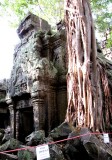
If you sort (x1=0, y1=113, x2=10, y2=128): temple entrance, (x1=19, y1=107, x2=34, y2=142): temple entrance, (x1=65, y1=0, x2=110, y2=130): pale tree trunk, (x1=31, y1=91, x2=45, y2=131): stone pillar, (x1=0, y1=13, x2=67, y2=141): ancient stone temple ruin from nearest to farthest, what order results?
(x1=65, y1=0, x2=110, y2=130): pale tree trunk
(x1=31, y1=91, x2=45, y2=131): stone pillar
(x1=0, y1=13, x2=67, y2=141): ancient stone temple ruin
(x1=19, y1=107, x2=34, y2=142): temple entrance
(x1=0, y1=113, x2=10, y2=128): temple entrance

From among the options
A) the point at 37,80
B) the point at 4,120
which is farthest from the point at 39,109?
the point at 4,120

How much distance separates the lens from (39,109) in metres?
6.43

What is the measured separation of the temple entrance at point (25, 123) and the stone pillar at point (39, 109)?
2.92ft

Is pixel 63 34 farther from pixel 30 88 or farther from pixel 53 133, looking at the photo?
pixel 53 133

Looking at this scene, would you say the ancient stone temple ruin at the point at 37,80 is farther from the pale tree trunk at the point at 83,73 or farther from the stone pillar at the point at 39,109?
the pale tree trunk at the point at 83,73

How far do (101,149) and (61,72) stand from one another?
337cm

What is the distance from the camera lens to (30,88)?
6.72 meters

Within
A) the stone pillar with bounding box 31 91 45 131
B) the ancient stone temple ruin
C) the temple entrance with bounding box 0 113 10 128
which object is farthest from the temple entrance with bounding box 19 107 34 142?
the temple entrance with bounding box 0 113 10 128

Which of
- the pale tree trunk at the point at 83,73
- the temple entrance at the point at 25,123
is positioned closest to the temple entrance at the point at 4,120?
the temple entrance at the point at 25,123

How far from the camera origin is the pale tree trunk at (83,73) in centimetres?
516

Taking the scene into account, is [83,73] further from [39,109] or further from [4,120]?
A: [4,120]

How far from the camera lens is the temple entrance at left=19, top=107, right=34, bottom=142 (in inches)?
291

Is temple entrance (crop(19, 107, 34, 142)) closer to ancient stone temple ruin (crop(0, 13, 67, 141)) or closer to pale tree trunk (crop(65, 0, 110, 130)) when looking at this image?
ancient stone temple ruin (crop(0, 13, 67, 141))

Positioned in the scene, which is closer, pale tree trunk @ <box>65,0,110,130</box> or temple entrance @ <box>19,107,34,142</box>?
pale tree trunk @ <box>65,0,110,130</box>
